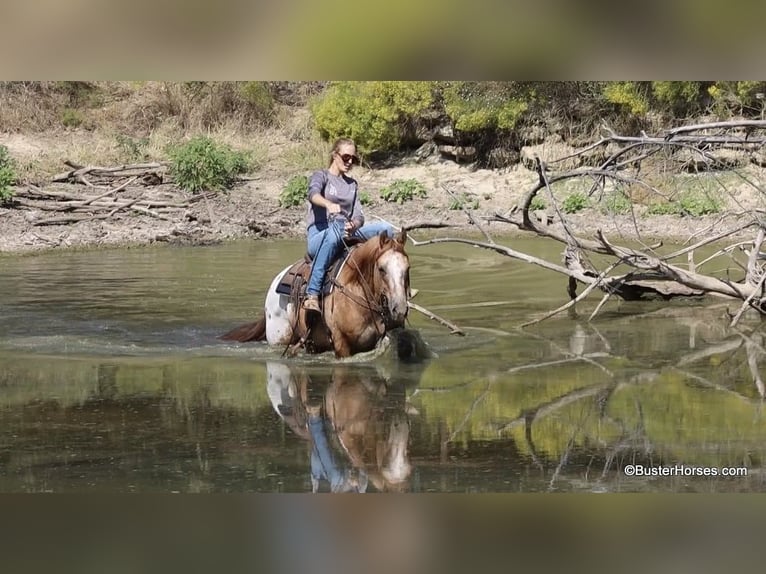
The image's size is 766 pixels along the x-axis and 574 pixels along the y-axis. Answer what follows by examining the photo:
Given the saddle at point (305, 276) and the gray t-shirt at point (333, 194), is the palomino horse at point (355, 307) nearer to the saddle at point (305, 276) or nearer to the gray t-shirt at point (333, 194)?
the saddle at point (305, 276)

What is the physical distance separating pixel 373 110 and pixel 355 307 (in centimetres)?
1243

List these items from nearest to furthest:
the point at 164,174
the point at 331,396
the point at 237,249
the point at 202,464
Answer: the point at 202,464, the point at 331,396, the point at 237,249, the point at 164,174

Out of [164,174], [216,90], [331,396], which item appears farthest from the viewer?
[216,90]

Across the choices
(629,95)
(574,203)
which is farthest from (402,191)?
(629,95)

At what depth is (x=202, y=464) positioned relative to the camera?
6.41 metres

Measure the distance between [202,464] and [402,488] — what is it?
1293 mm

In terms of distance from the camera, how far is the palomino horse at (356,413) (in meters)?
6.29

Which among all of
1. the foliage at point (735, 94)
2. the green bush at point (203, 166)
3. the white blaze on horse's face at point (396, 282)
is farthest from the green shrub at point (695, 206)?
the white blaze on horse's face at point (396, 282)

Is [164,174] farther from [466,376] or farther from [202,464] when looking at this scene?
[202,464]

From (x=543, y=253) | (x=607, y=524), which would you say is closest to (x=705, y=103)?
(x=543, y=253)

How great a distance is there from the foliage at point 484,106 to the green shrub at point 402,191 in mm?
1793

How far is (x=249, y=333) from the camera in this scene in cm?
1021

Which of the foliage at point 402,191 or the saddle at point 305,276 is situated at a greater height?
the foliage at point 402,191

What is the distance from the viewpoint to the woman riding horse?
8.58 metres
